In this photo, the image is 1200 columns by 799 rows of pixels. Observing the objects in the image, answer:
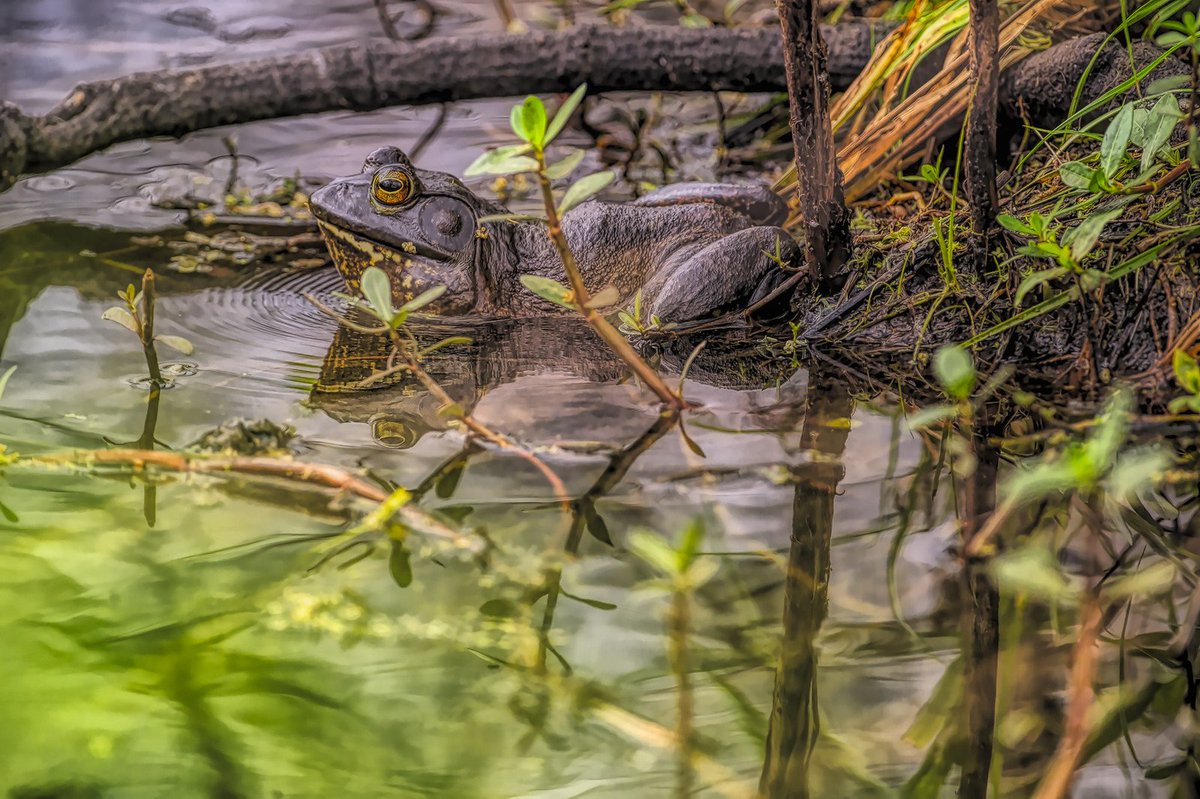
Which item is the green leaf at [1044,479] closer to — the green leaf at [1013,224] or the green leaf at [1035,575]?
the green leaf at [1035,575]

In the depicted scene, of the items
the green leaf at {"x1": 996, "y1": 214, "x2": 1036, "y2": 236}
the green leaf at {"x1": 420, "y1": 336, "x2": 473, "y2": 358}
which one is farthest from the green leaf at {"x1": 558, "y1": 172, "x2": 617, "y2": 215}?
the green leaf at {"x1": 996, "y1": 214, "x2": 1036, "y2": 236}

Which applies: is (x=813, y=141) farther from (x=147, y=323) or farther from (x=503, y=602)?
(x=147, y=323)

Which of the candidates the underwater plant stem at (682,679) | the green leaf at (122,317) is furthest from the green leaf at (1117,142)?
the green leaf at (122,317)

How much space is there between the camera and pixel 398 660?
6.63 feet

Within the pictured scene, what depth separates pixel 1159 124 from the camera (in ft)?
8.96

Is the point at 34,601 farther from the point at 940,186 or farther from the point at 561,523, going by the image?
the point at 940,186

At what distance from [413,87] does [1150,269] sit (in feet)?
10.9

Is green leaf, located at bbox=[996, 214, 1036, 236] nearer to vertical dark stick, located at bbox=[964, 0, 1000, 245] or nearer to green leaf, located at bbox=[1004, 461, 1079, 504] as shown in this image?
vertical dark stick, located at bbox=[964, 0, 1000, 245]

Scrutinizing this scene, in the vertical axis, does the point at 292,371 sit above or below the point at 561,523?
above

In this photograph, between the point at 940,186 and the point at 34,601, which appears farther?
the point at 940,186

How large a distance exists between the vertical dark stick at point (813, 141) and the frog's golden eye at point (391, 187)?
158 cm

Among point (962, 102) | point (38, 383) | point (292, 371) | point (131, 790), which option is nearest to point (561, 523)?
point (131, 790)

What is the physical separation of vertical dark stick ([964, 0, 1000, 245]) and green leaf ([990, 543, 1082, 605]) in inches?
50.6

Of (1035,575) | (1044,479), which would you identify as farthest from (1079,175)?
(1035,575)
